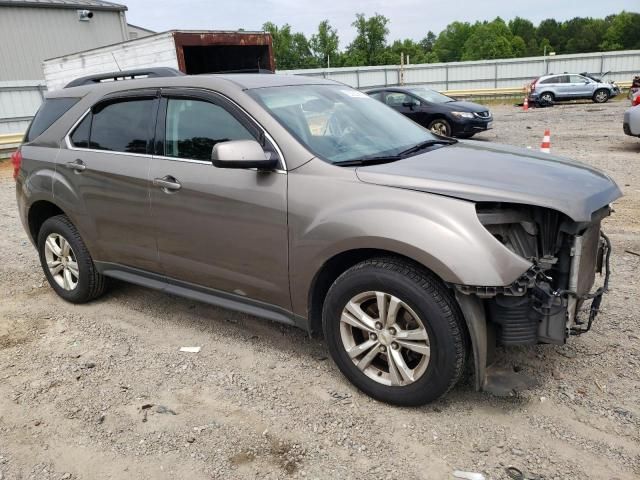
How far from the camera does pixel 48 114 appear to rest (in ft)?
14.9

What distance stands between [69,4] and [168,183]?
23066 mm

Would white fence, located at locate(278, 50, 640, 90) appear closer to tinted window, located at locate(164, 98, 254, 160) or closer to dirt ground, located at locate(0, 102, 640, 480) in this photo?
tinted window, located at locate(164, 98, 254, 160)

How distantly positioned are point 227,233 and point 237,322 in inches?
42.8

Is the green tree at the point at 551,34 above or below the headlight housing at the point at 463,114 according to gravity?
above

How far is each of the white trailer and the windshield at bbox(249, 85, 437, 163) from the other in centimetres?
725

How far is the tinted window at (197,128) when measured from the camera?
11.2 ft

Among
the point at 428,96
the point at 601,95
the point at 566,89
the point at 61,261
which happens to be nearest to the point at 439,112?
the point at 428,96

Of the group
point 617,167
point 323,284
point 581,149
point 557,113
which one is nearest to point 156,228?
point 323,284

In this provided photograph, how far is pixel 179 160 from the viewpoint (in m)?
3.59

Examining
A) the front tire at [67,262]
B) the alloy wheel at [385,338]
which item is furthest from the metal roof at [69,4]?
the alloy wheel at [385,338]

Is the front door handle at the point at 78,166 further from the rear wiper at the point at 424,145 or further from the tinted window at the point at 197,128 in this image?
the rear wiper at the point at 424,145

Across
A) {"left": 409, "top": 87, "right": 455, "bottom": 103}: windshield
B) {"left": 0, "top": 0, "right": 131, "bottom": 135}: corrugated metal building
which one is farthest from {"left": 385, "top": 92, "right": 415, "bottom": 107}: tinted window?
{"left": 0, "top": 0, "right": 131, "bottom": 135}: corrugated metal building

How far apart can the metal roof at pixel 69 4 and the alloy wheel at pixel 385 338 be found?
2330 cm

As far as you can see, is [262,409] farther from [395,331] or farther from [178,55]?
[178,55]
